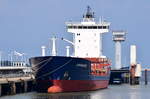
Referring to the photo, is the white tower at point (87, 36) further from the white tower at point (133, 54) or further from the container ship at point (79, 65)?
the white tower at point (133, 54)

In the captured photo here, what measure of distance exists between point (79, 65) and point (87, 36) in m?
16.3

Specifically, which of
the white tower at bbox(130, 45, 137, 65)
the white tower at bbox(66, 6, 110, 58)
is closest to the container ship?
the white tower at bbox(66, 6, 110, 58)

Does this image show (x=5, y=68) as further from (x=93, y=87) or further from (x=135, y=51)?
(x=135, y=51)

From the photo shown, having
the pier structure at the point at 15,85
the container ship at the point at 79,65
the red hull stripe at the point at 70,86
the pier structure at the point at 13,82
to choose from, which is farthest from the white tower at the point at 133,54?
the red hull stripe at the point at 70,86

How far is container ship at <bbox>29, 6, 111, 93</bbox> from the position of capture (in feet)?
324

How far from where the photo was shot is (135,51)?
181 metres

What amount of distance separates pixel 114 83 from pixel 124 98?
6955 centimetres

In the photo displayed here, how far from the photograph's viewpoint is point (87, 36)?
118 metres

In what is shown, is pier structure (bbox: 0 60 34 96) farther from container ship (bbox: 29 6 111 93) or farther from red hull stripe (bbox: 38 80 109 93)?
red hull stripe (bbox: 38 80 109 93)

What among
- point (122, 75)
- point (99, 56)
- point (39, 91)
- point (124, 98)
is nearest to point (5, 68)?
point (99, 56)

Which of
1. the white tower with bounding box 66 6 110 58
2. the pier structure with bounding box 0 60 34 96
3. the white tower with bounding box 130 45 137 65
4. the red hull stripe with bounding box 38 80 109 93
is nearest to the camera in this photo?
the red hull stripe with bounding box 38 80 109 93

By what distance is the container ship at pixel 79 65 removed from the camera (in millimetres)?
98625

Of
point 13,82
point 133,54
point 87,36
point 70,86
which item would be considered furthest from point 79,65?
point 133,54

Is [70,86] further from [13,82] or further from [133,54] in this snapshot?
[133,54]
